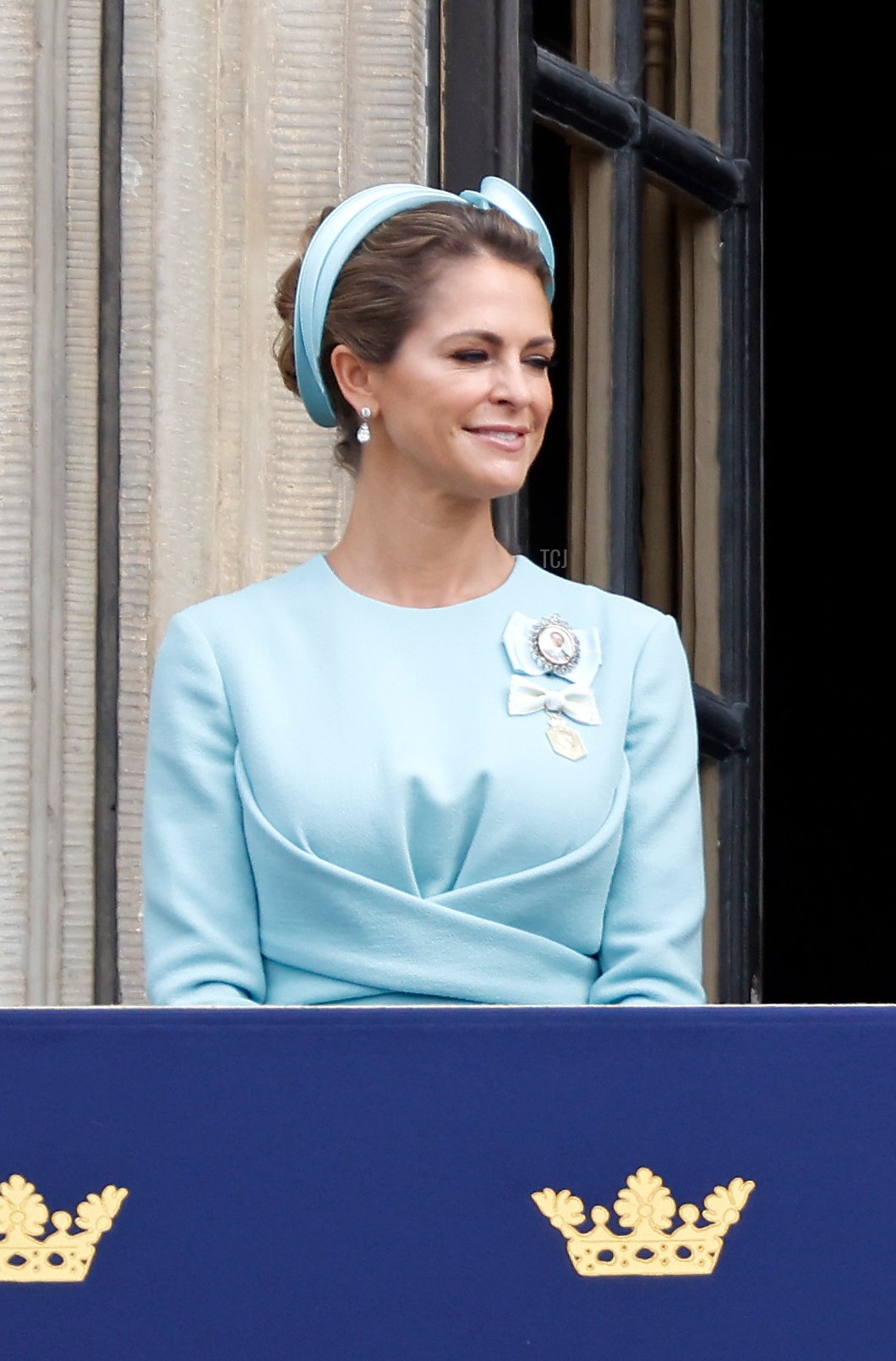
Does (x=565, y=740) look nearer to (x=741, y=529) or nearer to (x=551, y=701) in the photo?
(x=551, y=701)

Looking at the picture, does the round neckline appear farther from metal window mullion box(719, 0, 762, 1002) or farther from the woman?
metal window mullion box(719, 0, 762, 1002)

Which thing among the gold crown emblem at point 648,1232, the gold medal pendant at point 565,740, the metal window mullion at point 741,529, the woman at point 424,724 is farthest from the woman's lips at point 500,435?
the metal window mullion at point 741,529

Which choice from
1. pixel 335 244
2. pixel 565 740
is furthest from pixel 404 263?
pixel 565 740

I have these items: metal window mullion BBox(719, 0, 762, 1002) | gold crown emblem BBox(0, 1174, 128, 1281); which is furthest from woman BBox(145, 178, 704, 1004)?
metal window mullion BBox(719, 0, 762, 1002)

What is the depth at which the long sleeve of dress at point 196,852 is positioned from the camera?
1.80m

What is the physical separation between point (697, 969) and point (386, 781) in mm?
286

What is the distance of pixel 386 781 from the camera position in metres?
1.80

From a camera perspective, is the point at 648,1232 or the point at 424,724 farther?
the point at 424,724

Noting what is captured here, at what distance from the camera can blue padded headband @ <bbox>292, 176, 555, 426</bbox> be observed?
1.92 m

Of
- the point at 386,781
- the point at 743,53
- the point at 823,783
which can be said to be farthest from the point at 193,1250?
the point at 823,783

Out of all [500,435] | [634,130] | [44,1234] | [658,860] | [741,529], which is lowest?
[44,1234]

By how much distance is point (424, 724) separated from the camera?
185 cm

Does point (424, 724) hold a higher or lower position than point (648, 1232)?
higher

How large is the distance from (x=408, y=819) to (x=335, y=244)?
1.54 ft
